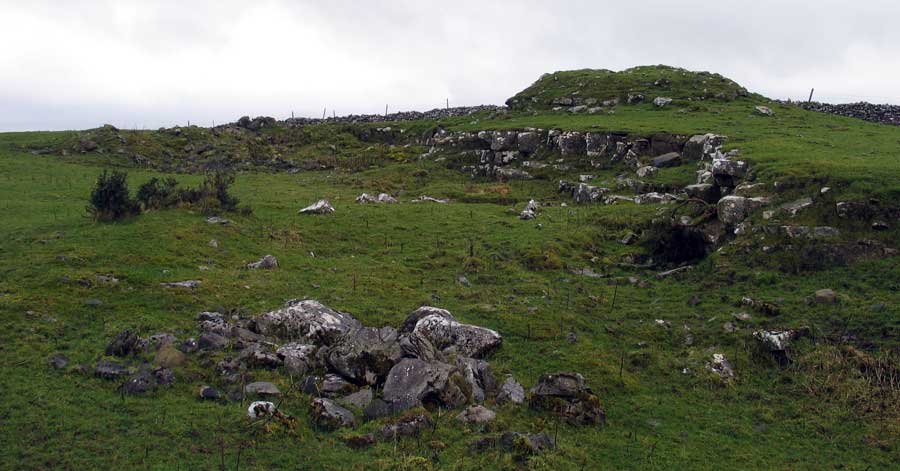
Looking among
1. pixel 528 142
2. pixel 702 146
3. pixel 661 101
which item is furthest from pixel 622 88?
pixel 702 146

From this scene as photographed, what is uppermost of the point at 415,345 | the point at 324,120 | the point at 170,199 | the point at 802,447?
the point at 324,120

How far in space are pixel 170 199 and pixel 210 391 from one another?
15.6 m

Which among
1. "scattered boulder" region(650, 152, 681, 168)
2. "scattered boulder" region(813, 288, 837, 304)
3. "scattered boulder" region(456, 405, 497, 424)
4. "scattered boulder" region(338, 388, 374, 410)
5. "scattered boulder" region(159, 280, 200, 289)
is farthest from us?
"scattered boulder" region(650, 152, 681, 168)

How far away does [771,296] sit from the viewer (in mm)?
17266

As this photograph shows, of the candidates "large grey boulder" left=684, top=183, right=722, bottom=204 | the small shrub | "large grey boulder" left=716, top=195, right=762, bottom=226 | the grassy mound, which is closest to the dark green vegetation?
the small shrub

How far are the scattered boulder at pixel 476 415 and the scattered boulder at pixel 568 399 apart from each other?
3.55 feet

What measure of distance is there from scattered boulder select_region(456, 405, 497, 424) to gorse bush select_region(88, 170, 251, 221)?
1731 cm

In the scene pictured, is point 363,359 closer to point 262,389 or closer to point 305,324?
point 262,389

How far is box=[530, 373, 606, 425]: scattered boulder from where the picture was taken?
38.7 feet

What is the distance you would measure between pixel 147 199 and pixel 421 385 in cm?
1789

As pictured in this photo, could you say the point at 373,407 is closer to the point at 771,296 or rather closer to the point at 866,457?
the point at 866,457

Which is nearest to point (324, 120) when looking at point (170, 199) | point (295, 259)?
point (170, 199)

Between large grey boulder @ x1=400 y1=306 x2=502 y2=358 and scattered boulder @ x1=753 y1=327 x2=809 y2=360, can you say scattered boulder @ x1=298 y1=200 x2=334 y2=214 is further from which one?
scattered boulder @ x1=753 y1=327 x2=809 y2=360

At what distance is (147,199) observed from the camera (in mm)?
24344
